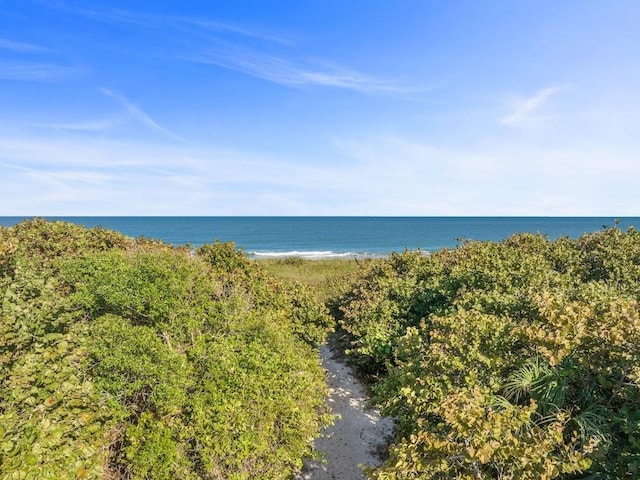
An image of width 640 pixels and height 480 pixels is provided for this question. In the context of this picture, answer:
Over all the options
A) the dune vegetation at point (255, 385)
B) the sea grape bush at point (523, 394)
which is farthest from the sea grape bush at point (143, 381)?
the sea grape bush at point (523, 394)

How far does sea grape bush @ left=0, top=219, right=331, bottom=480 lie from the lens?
6231mm

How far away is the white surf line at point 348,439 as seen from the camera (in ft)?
39.7

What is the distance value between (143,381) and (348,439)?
820cm

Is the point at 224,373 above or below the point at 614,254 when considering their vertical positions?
below

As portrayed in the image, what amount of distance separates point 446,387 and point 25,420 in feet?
23.8

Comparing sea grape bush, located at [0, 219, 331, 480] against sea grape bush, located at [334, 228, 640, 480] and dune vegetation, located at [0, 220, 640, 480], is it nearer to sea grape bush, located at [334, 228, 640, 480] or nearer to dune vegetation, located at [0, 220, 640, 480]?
dune vegetation, located at [0, 220, 640, 480]

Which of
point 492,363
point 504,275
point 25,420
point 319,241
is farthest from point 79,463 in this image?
point 319,241

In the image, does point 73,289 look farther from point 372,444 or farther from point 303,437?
point 372,444

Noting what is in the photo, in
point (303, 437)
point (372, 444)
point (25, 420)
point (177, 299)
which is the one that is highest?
point (177, 299)

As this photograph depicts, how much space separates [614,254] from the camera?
16766mm

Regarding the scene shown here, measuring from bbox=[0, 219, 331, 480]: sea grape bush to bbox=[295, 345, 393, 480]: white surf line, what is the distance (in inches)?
99.8

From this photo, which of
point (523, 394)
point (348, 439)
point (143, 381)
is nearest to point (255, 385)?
point (143, 381)

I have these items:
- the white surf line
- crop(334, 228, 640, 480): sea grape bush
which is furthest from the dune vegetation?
the white surf line

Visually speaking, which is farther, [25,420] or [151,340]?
[151,340]
